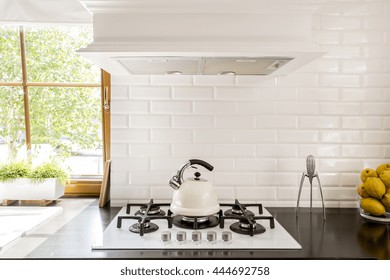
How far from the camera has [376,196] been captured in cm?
147

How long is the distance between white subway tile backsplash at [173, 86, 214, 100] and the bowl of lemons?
0.85 metres

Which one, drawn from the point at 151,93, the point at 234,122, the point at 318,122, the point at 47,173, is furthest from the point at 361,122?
the point at 47,173

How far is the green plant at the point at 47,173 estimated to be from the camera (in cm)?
174

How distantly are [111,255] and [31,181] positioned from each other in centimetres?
90

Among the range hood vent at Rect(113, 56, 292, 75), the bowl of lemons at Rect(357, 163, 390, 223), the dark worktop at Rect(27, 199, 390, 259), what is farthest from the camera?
the bowl of lemons at Rect(357, 163, 390, 223)

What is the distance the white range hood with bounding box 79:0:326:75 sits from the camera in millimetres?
1125

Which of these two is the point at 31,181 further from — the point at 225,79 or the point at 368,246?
the point at 368,246

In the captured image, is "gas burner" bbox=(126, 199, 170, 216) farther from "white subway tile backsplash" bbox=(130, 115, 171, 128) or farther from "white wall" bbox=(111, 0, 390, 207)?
"white subway tile backsplash" bbox=(130, 115, 171, 128)

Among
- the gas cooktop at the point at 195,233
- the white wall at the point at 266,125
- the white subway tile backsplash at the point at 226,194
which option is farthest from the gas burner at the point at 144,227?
the white subway tile backsplash at the point at 226,194

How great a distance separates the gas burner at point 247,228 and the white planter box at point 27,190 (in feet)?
3.32

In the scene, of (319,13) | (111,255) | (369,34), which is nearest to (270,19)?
(319,13)

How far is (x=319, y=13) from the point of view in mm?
1657

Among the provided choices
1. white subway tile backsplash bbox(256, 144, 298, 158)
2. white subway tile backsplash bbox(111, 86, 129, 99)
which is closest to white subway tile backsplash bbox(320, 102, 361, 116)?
white subway tile backsplash bbox(256, 144, 298, 158)

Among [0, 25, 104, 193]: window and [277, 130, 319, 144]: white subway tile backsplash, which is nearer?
[277, 130, 319, 144]: white subway tile backsplash
